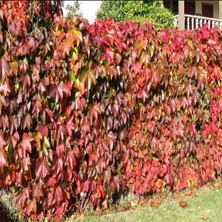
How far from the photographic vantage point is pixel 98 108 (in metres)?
4.05

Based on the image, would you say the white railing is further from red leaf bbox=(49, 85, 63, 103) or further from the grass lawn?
red leaf bbox=(49, 85, 63, 103)

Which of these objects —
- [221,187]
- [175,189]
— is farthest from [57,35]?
[221,187]

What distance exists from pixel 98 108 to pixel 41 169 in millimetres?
905

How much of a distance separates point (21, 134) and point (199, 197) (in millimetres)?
2658

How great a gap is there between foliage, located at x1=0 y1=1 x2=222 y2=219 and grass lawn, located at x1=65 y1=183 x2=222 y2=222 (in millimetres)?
165

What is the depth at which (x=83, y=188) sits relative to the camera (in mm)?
4152

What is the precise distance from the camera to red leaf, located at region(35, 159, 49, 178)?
3736mm

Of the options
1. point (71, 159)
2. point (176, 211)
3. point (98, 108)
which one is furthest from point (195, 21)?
point (71, 159)

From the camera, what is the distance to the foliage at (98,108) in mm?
3621

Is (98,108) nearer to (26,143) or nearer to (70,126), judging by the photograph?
(70,126)

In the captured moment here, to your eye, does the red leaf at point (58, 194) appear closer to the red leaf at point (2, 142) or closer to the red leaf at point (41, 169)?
the red leaf at point (41, 169)

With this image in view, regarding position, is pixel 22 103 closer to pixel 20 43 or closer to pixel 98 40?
pixel 20 43

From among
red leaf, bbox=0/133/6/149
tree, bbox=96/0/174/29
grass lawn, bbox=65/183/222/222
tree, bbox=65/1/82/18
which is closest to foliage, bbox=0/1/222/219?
red leaf, bbox=0/133/6/149

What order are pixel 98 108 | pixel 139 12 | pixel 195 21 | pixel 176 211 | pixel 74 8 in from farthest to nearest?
pixel 195 21, pixel 74 8, pixel 139 12, pixel 176 211, pixel 98 108
